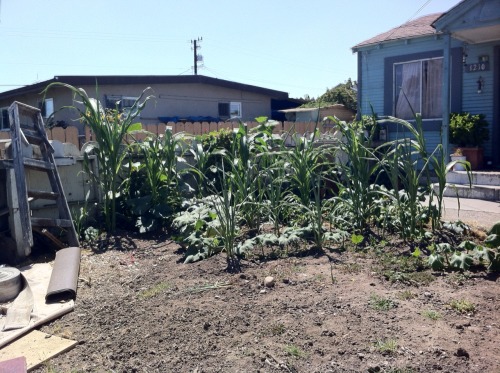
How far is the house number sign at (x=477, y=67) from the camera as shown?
10.0 metres

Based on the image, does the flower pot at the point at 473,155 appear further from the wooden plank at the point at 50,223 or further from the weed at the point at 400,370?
the weed at the point at 400,370

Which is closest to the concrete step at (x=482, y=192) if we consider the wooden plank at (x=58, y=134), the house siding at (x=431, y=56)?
the house siding at (x=431, y=56)

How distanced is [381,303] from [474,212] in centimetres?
383

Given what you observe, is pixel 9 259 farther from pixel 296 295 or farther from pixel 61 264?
pixel 296 295

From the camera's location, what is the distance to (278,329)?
115 inches

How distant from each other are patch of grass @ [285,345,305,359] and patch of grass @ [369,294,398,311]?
0.60 m

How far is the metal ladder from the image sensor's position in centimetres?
497

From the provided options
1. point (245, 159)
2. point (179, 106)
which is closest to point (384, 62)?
point (245, 159)

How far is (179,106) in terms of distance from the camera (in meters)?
18.7

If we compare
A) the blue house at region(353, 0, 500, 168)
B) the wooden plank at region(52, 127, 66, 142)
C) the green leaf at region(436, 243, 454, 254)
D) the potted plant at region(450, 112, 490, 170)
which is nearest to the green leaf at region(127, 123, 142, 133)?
the wooden plank at region(52, 127, 66, 142)

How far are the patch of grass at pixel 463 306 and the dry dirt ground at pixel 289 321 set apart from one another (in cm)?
2

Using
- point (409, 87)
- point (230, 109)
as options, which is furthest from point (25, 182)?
point (230, 109)

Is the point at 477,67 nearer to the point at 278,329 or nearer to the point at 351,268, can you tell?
the point at 351,268

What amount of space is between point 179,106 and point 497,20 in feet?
40.2
